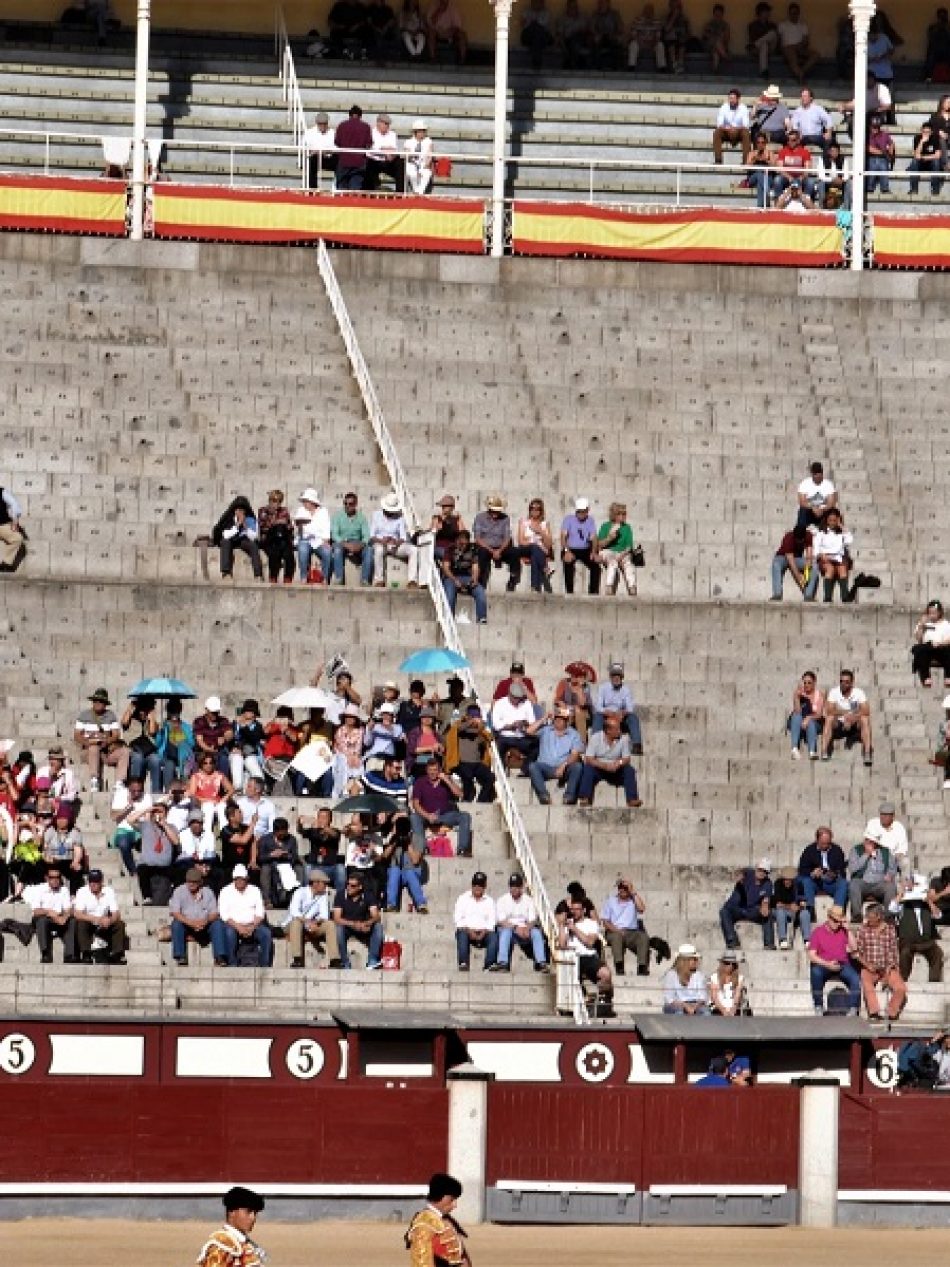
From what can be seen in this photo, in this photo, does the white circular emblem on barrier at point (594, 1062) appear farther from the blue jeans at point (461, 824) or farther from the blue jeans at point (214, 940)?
the blue jeans at point (461, 824)

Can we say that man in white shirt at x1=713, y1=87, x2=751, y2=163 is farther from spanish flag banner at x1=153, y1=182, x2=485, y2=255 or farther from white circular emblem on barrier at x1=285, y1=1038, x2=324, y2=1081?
white circular emblem on barrier at x1=285, y1=1038, x2=324, y2=1081

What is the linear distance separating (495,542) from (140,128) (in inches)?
367

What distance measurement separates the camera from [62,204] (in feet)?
140

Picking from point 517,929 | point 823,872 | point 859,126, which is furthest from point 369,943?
point 859,126

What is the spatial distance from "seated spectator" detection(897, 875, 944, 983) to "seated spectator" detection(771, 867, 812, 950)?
786 millimetres

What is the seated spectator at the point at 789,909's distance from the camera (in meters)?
32.3

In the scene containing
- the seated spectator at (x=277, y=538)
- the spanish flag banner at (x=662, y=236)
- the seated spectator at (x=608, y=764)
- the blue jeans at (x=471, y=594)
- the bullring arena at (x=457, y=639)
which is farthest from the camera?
the spanish flag banner at (x=662, y=236)

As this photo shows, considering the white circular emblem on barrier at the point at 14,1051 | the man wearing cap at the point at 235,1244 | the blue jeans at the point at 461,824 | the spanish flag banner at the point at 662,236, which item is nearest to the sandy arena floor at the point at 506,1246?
the white circular emblem on barrier at the point at 14,1051

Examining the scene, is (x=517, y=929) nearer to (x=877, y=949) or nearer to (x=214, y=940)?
(x=214, y=940)

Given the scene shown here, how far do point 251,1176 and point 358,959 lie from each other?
4.06 metres

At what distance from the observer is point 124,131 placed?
151 ft

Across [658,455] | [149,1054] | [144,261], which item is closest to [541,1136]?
[149,1054]

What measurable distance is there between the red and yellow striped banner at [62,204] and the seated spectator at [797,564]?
9.40 m

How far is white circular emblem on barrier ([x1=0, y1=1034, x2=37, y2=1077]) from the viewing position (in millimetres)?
27516
